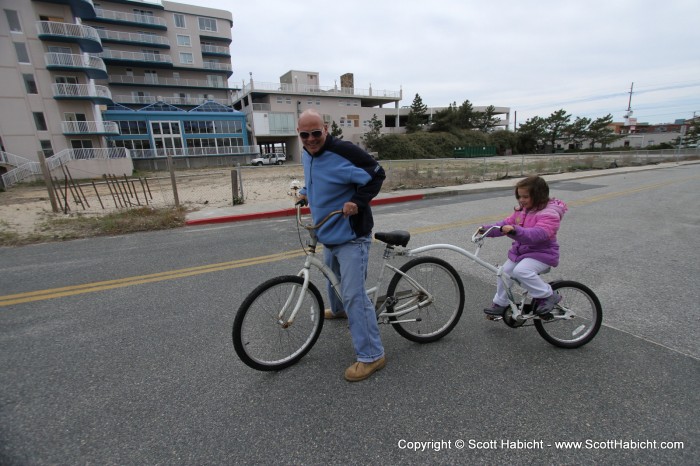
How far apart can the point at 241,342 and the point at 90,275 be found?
4.04 meters

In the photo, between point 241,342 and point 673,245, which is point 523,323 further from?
point 673,245

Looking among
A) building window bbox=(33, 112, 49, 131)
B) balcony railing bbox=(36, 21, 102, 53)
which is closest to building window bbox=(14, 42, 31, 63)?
balcony railing bbox=(36, 21, 102, 53)

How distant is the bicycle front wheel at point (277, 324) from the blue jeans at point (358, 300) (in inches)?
15.5

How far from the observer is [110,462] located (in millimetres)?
1996

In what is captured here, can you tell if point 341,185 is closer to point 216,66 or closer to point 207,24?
point 216,66

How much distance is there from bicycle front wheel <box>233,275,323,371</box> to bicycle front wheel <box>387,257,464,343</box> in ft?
2.41

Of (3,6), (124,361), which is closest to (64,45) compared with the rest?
(3,6)

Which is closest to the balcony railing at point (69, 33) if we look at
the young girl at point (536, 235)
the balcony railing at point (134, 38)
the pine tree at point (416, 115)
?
the balcony railing at point (134, 38)

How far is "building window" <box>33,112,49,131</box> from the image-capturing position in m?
30.7

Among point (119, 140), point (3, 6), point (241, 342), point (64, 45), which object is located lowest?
point (241, 342)

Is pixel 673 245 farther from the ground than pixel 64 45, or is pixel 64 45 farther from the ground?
pixel 64 45

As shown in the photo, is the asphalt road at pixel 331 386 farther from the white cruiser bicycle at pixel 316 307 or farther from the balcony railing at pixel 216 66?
the balcony railing at pixel 216 66

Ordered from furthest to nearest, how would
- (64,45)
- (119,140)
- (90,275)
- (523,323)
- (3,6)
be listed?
(119,140) → (64,45) → (3,6) → (90,275) → (523,323)

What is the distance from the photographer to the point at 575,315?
306 centimetres
